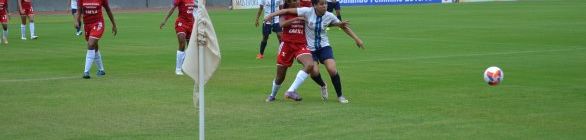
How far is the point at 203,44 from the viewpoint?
8.76m

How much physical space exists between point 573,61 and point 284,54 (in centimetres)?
816

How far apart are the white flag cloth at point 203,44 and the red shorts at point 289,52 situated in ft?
15.1

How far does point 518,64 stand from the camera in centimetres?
1905

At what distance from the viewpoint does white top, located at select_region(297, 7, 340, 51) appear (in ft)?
43.8

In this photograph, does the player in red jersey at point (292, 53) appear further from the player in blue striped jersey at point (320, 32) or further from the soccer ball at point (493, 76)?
the soccer ball at point (493, 76)

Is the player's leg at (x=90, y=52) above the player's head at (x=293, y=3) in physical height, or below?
below

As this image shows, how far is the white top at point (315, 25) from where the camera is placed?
13.3 m

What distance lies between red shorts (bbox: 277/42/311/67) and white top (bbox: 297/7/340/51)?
0.13 meters

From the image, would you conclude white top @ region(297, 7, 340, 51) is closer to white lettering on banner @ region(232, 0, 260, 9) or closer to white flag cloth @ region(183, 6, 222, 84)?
white flag cloth @ region(183, 6, 222, 84)

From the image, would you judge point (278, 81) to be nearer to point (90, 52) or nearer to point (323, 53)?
point (323, 53)

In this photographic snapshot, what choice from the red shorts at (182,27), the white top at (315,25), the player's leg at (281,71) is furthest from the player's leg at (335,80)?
the red shorts at (182,27)

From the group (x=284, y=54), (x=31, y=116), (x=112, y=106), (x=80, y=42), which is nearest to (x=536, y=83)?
(x=284, y=54)

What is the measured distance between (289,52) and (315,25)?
0.54 metres

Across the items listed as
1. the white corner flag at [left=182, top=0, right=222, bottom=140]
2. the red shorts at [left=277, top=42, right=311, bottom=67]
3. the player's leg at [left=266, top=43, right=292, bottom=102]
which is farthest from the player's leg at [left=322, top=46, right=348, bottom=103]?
the white corner flag at [left=182, top=0, right=222, bottom=140]
